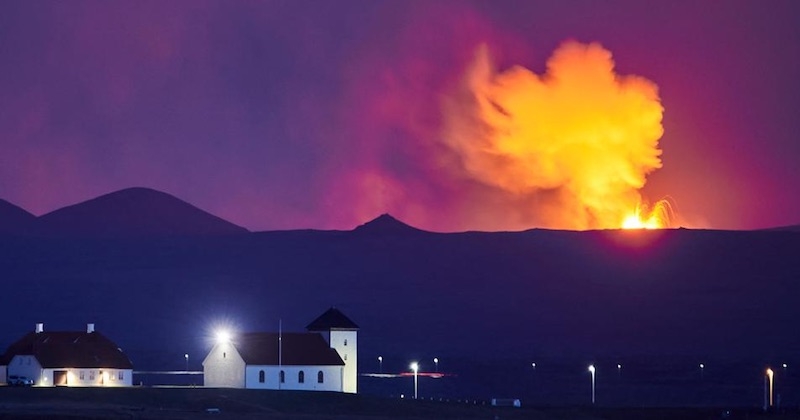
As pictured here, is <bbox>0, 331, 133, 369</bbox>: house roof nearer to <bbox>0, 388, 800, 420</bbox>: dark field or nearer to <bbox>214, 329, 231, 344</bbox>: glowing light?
<bbox>214, 329, 231, 344</bbox>: glowing light

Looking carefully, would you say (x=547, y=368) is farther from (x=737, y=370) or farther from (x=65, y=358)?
(x=65, y=358)

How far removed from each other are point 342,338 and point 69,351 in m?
18.3

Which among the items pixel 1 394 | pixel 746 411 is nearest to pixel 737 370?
pixel 746 411

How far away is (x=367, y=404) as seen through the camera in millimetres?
106812

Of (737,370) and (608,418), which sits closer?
(608,418)

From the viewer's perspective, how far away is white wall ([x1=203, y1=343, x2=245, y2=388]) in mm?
117375

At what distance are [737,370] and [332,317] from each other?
2110 inches

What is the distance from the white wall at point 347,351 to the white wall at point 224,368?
7436 millimetres

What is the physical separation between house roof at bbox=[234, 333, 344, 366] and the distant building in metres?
7.56

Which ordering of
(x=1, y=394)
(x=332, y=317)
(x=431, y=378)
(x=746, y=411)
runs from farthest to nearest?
1. (x=431, y=378)
2. (x=332, y=317)
3. (x=746, y=411)
4. (x=1, y=394)

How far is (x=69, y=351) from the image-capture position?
11556 centimetres

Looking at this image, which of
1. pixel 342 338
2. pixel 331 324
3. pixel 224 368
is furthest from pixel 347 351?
pixel 224 368

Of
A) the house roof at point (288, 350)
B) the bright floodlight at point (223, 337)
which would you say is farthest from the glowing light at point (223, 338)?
the house roof at point (288, 350)

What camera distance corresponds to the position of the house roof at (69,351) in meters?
114
